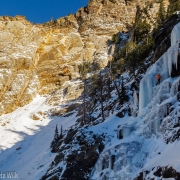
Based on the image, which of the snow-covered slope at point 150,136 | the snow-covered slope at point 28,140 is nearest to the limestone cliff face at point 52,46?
the snow-covered slope at point 28,140

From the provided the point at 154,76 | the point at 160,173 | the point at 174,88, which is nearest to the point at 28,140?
the point at 154,76

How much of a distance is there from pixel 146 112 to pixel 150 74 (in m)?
3.08

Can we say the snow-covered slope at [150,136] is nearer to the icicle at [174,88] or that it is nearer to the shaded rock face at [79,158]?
the icicle at [174,88]

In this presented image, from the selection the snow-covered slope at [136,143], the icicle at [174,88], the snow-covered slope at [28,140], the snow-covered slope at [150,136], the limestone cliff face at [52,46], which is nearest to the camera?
the snow-covered slope at [150,136]

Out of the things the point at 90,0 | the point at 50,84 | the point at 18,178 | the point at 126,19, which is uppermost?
the point at 90,0

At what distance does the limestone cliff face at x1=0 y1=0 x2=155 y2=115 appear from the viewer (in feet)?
176

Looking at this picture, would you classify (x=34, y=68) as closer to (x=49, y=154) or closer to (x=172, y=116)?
(x=49, y=154)

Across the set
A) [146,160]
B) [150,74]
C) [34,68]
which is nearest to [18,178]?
[146,160]

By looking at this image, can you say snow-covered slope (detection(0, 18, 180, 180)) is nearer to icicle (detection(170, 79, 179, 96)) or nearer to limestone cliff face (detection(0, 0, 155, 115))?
icicle (detection(170, 79, 179, 96))

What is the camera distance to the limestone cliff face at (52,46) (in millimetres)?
53625

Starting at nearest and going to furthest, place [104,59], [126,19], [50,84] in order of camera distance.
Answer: [50,84]
[104,59]
[126,19]

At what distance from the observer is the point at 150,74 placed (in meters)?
19.4

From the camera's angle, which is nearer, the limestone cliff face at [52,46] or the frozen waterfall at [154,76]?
the frozen waterfall at [154,76]

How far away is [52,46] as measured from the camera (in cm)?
6544
